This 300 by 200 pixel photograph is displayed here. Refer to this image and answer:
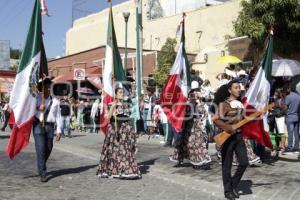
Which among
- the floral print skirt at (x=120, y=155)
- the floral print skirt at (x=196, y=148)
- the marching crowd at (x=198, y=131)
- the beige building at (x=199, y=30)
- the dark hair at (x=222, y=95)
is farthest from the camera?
the beige building at (x=199, y=30)

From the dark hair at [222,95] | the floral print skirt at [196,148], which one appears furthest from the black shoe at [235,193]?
the floral print skirt at [196,148]

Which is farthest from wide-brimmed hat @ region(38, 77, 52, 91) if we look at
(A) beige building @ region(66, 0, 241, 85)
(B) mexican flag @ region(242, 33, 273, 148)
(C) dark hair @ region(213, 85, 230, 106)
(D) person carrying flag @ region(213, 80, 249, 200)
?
(A) beige building @ region(66, 0, 241, 85)

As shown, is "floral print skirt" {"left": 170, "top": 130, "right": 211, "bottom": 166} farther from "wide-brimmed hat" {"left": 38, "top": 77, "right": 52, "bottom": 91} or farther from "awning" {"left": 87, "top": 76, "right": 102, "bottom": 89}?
"awning" {"left": 87, "top": 76, "right": 102, "bottom": 89}

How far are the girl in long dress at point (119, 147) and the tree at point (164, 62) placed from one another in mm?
16798

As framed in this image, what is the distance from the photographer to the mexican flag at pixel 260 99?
32.0 feet

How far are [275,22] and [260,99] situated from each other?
10410 millimetres

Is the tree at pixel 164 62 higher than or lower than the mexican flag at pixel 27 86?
higher

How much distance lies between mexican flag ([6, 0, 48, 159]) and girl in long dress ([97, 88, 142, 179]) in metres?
1.51

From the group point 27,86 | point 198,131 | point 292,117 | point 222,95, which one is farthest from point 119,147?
point 292,117

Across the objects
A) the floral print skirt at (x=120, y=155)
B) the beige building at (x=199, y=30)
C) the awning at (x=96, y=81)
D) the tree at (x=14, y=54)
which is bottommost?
the floral print skirt at (x=120, y=155)

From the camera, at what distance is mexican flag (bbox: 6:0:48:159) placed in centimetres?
980

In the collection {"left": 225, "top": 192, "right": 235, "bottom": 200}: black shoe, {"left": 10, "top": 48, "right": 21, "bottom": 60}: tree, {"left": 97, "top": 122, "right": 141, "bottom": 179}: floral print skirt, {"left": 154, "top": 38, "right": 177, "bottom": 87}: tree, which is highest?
{"left": 10, "top": 48, "right": 21, "bottom": 60}: tree

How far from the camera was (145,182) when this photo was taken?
9.79 meters

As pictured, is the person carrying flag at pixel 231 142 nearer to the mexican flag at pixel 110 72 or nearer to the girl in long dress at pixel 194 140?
the girl in long dress at pixel 194 140
